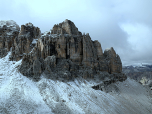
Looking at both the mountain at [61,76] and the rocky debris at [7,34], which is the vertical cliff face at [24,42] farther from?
the rocky debris at [7,34]

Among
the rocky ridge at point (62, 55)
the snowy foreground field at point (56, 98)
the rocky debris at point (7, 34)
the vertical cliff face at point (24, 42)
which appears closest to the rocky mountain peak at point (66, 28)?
the rocky ridge at point (62, 55)

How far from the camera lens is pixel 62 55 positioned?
48.6 meters

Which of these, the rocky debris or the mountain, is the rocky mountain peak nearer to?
the mountain

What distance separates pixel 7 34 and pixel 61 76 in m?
41.4

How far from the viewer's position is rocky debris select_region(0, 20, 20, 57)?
191 feet

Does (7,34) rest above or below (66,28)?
below

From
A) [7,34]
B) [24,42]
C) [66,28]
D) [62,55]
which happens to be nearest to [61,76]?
[62,55]

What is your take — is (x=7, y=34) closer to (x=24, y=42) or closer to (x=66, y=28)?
(x=24, y=42)

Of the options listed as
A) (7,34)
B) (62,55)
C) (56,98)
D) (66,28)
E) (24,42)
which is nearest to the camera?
(56,98)

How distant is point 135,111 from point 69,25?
42.7m

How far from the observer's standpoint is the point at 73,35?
175 feet

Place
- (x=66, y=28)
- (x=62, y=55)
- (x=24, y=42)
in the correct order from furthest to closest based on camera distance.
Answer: (x=24, y=42), (x=66, y=28), (x=62, y=55)

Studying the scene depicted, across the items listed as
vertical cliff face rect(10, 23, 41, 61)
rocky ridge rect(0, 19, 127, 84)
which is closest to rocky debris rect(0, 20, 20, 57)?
rocky ridge rect(0, 19, 127, 84)

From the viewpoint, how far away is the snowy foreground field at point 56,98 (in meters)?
28.9
